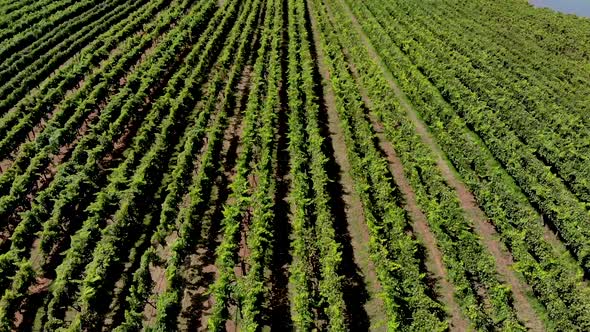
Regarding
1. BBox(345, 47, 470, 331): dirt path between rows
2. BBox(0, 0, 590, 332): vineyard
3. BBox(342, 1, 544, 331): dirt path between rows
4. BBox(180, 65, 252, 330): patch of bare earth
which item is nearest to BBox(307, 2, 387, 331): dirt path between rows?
BBox(0, 0, 590, 332): vineyard

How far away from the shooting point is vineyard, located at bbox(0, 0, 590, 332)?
24469mm

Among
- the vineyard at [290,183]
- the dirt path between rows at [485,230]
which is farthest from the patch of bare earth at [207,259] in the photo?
the dirt path between rows at [485,230]

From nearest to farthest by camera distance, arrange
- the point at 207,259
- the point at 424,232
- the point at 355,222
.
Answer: the point at 207,259, the point at 424,232, the point at 355,222

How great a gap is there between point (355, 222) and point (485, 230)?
29.2ft

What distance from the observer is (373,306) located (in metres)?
25.4

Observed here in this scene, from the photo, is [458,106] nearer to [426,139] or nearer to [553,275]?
[426,139]

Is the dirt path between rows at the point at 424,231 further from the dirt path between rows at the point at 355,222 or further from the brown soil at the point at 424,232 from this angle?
the dirt path between rows at the point at 355,222

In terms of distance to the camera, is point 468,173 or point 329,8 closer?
point 468,173

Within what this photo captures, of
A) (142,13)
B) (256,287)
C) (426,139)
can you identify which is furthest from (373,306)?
(142,13)

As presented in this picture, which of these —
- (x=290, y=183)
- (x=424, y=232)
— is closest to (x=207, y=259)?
(x=290, y=183)

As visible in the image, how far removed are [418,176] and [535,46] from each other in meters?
38.3

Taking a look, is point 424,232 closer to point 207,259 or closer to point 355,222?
point 355,222

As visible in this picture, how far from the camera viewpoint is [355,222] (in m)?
30.8

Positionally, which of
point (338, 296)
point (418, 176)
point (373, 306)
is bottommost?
point (373, 306)
